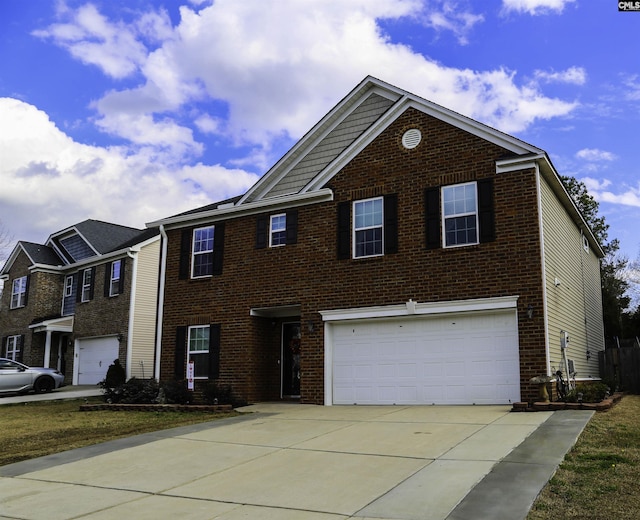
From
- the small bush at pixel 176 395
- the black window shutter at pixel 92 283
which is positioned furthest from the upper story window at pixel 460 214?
the black window shutter at pixel 92 283

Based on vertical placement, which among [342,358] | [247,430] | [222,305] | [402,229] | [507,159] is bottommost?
[247,430]

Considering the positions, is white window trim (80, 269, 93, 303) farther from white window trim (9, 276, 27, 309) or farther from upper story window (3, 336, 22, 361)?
upper story window (3, 336, 22, 361)

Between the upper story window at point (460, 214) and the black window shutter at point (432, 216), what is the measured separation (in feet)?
0.47

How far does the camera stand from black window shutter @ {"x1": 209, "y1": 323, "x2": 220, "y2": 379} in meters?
18.2

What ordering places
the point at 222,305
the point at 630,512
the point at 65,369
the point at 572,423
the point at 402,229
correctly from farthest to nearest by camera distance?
the point at 65,369
the point at 222,305
the point at 402,229
the point at 572,423
the point at 630,512

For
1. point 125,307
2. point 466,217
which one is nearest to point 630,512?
point 466,217

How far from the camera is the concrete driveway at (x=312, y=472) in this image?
6.27 meters

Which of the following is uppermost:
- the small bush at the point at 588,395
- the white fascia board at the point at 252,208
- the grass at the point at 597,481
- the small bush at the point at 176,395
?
the white fascia board at the point at 252,208

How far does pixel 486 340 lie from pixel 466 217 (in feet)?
9.54

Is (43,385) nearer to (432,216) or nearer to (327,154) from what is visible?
(327,154)

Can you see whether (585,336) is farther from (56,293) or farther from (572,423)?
(56,293)

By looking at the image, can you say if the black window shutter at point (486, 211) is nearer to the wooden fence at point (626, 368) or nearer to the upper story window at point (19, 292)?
the wooden fence at point (626, 368)

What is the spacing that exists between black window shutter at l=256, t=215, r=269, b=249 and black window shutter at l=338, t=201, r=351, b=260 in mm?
2489

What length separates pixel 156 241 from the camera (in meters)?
26.3
